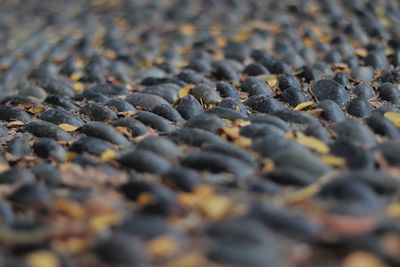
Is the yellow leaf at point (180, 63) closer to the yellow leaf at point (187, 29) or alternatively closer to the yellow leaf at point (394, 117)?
the yellow leaf at point (187, 29)

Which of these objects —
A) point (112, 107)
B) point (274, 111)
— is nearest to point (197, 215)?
point (274, 111)

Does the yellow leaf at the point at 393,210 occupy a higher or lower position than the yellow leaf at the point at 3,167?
lower

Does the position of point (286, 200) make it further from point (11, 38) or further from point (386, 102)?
point (11, 38)

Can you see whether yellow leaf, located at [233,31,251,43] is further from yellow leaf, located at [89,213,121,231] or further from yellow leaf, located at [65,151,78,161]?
yellow leaf, located at [89,213,121,231]

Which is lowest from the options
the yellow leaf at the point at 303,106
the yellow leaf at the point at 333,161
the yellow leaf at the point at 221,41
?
the yellow leaf at the point at 333,161

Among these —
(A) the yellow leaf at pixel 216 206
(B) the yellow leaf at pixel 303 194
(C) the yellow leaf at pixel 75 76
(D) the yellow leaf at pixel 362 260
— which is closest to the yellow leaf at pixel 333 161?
(B) the yellow leaf at pixel 303 194
